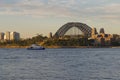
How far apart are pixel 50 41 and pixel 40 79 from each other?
554 feet

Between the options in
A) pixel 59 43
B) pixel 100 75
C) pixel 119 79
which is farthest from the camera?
pixel 59 43

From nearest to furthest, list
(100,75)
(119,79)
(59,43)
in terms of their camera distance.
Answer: (119,79)
(100,75)
(59,43)

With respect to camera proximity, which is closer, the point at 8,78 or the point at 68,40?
the point at 8,78

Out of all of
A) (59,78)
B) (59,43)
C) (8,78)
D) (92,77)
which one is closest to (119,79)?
(92,77)

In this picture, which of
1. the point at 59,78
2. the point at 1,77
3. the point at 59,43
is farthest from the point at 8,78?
the point at 59,43

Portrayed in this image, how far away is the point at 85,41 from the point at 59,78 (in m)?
168

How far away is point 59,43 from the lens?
19388 centimetres

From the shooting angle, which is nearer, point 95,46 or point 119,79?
point 119,79

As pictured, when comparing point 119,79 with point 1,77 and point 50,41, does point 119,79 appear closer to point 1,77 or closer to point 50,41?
point 1,77

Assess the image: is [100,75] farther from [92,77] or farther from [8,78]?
[8,78]

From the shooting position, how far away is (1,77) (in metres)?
29.9

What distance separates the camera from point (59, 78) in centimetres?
2916

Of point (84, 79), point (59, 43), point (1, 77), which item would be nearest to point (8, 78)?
point (1, 77)

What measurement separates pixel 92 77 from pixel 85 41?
548ft
